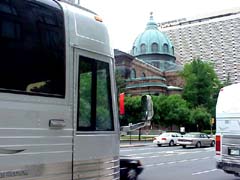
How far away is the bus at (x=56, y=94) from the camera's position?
12.5ft

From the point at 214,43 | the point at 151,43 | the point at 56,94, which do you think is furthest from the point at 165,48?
A: the point at 56,94

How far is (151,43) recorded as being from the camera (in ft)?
306

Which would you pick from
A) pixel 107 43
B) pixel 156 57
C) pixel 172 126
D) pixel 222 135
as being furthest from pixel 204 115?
pixel 107 43

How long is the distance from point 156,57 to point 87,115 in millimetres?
90627

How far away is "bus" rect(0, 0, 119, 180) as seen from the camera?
379 cm

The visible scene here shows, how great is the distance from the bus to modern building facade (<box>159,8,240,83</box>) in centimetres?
11233

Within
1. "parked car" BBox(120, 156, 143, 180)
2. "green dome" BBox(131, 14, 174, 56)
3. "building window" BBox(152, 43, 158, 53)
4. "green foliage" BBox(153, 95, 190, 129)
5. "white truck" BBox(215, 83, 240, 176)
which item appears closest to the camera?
"white truck" BBox(215, 83, 240, 176)

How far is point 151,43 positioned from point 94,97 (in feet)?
293

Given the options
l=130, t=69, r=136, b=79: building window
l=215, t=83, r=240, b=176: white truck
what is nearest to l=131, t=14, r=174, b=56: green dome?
l=130, t=69, r=136, b=79: building window

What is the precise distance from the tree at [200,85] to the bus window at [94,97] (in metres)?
71.9

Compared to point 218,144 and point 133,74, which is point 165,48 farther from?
point 218,144

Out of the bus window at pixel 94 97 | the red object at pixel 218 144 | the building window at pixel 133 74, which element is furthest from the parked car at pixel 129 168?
the building window at pixel 133 74

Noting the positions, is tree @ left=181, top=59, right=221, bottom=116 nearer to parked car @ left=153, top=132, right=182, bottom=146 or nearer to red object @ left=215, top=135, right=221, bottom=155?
parked car @ left=153, top=132, right=182, bottom=146

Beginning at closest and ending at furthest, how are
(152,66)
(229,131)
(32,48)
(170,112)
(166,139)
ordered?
(32,48)
(229,131)
(166,139)
(170,112)
(152,66)
